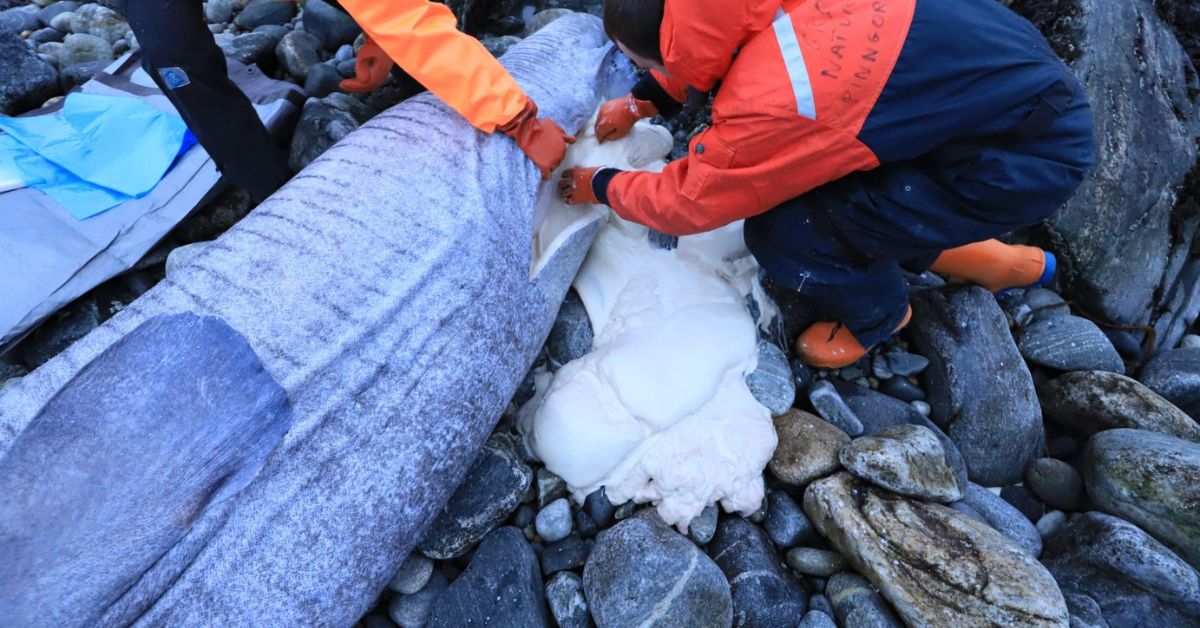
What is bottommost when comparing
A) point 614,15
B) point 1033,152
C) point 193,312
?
point 193,312

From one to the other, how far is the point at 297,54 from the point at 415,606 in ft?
9.63

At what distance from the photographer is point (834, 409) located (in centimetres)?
240

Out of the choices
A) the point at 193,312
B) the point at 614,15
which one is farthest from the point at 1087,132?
the point at 193,312

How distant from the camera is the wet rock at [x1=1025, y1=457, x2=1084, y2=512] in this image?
236cm

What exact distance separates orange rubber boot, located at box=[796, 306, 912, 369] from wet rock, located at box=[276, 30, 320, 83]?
2881 millimetres

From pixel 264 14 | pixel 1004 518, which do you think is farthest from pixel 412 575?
pixel 264 14

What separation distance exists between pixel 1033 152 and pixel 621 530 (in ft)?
5.29

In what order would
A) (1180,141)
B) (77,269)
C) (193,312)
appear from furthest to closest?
(1180,141)
(77,269)
(193,312)

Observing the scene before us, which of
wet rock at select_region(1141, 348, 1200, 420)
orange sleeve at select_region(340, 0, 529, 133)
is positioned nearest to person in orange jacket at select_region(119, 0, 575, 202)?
orange sleeve at select_region(340, 0, 529, 133)

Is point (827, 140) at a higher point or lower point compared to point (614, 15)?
lower

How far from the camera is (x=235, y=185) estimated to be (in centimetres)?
290

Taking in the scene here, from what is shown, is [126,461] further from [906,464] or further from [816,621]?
[906,464]

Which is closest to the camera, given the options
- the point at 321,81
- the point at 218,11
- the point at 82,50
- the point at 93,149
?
the point at 93,149

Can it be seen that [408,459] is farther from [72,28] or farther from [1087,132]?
[72,28]
